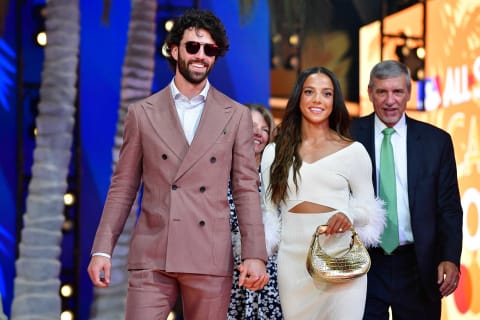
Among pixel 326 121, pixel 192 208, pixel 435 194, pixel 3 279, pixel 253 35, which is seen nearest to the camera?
pixel 192 208

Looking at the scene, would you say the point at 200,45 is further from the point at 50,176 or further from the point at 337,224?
the point at 50,176

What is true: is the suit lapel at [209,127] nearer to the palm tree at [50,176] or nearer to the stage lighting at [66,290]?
the palm tree at [50,176]

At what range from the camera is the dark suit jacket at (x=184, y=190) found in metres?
3.32

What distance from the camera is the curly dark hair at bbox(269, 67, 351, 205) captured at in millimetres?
4113

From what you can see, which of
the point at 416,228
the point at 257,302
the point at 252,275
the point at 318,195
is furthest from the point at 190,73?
the point at 257,302

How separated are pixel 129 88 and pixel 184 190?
115 inches

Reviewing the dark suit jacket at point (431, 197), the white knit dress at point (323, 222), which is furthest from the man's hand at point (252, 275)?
the dark suit jacket at point (431, 197)

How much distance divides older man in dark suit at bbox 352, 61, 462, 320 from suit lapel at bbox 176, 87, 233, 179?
1.40m

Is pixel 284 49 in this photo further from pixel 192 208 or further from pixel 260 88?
pixel 192 208

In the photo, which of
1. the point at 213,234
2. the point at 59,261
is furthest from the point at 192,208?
the point at 59,261

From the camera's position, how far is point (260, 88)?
6.44 meters

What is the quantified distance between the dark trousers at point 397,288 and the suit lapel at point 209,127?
Answer: 1.54 meters

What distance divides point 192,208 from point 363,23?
383 centimetres

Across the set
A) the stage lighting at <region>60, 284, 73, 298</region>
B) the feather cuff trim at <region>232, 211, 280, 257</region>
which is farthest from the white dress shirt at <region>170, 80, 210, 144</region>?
the stage lighting at <region>60, 284, 73, 298</region>
